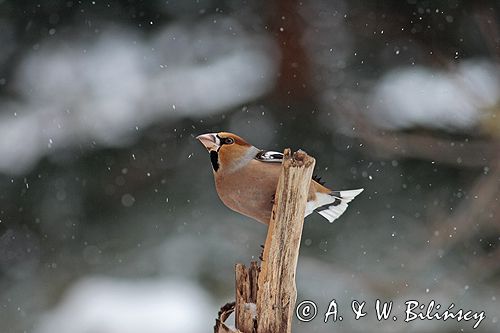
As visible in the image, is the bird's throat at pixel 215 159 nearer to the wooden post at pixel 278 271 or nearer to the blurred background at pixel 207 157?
the wooden post at pixel 278 271

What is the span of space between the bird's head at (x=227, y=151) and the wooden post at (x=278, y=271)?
0.10 m

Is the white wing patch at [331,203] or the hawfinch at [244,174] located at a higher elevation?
the white wing patch at [331,203]

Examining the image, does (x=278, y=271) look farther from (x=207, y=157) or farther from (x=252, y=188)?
(x=207, y=157)

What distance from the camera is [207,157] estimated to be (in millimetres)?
2084

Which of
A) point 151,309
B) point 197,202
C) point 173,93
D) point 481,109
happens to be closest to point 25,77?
point 173,93

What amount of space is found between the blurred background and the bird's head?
99 cm

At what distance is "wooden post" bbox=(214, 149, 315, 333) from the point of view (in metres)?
0.94

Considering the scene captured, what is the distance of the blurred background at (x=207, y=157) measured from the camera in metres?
2.03

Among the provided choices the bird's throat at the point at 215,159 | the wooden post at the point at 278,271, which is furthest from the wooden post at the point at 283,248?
the bird's throat at the point at 215,159

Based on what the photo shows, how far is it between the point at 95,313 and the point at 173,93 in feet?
2.04

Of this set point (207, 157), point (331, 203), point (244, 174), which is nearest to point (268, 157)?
point (244, 174)

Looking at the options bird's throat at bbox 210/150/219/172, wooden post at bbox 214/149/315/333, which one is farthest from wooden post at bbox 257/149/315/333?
bird's throat at bbox 210/150/219/172

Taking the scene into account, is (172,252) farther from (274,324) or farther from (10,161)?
(274,324)

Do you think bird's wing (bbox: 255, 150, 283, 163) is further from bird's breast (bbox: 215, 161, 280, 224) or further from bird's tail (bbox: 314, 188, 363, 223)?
bird's tail (bbox: 314, 188, 363, 223)
